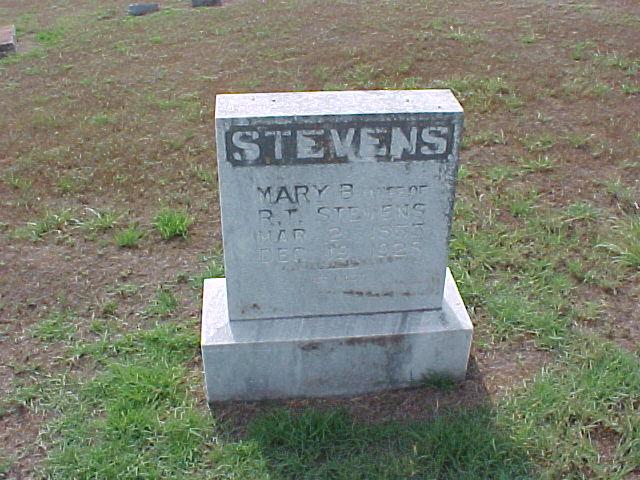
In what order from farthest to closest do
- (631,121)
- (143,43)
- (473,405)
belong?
(143,43)
(631,121)
(473,405)

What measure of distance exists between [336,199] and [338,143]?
26 cm

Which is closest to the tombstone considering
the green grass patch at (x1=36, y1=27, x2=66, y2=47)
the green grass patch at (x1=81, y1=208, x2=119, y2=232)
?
the green grass patch at (x1=81, y1=208, x2=119, y2=232)

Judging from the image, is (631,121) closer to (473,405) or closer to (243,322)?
(473,405)

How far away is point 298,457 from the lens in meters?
2.81

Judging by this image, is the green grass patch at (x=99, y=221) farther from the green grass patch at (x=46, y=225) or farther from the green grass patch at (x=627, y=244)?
the green grass patch at (x=627, y=244)

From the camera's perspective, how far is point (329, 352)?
3.08 m

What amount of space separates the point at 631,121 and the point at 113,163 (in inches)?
166

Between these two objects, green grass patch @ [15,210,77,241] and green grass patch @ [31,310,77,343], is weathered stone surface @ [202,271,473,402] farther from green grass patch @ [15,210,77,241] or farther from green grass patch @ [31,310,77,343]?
green grass patch @ [15,210,77,241]

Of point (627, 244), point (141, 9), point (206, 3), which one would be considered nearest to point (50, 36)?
point (141, 9)

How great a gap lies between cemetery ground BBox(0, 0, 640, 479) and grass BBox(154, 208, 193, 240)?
0.09ft

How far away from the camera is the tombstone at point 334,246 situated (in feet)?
8.90

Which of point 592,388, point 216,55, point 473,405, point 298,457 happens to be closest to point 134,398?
point 298,457

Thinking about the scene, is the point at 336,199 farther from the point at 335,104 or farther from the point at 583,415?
the point at 583,415

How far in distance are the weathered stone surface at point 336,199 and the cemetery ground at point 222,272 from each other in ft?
1.65
